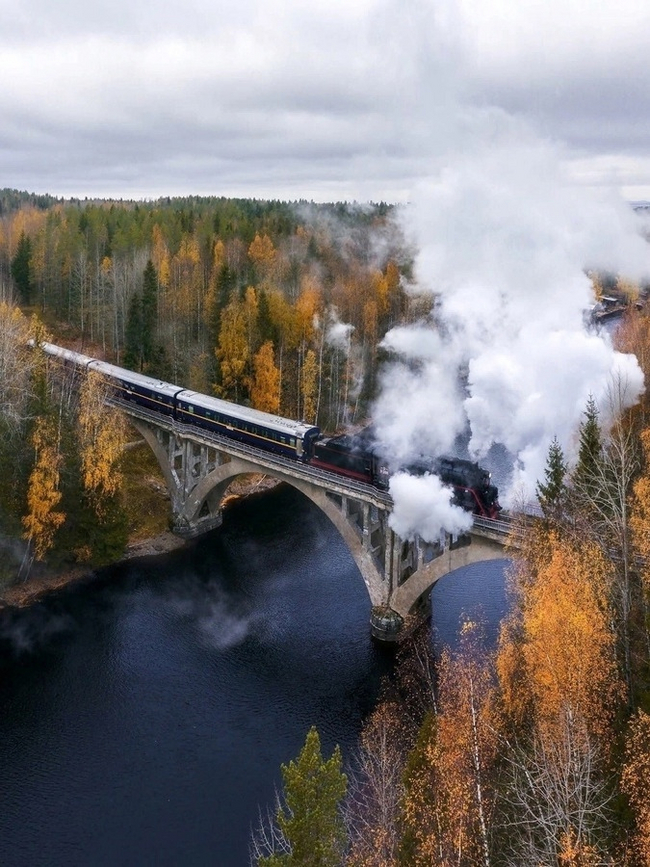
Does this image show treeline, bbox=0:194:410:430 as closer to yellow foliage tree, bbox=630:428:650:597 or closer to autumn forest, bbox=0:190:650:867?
autumn forest, bbox=0:190:650:867

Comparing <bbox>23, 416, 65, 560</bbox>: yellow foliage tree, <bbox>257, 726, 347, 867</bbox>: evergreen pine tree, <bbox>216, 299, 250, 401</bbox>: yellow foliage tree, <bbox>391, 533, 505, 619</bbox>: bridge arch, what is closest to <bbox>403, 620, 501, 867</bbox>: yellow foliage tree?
<bbox>257, 726, 347, 867</bbox>: evergreen pine tree

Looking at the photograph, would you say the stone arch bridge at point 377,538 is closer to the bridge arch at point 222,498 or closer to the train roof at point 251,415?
the bridge arch at point 222,498

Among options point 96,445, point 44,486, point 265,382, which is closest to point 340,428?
point 265,382

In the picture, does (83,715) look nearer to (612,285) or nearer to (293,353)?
(293,353)

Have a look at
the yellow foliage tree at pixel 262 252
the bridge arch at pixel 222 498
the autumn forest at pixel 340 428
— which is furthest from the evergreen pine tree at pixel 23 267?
the bridge arch at pixel 222 498

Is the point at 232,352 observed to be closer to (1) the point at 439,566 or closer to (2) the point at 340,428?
(2) the point at 340,428

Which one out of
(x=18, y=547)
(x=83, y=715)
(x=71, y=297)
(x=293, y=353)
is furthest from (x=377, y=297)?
(x=83, y=715)
